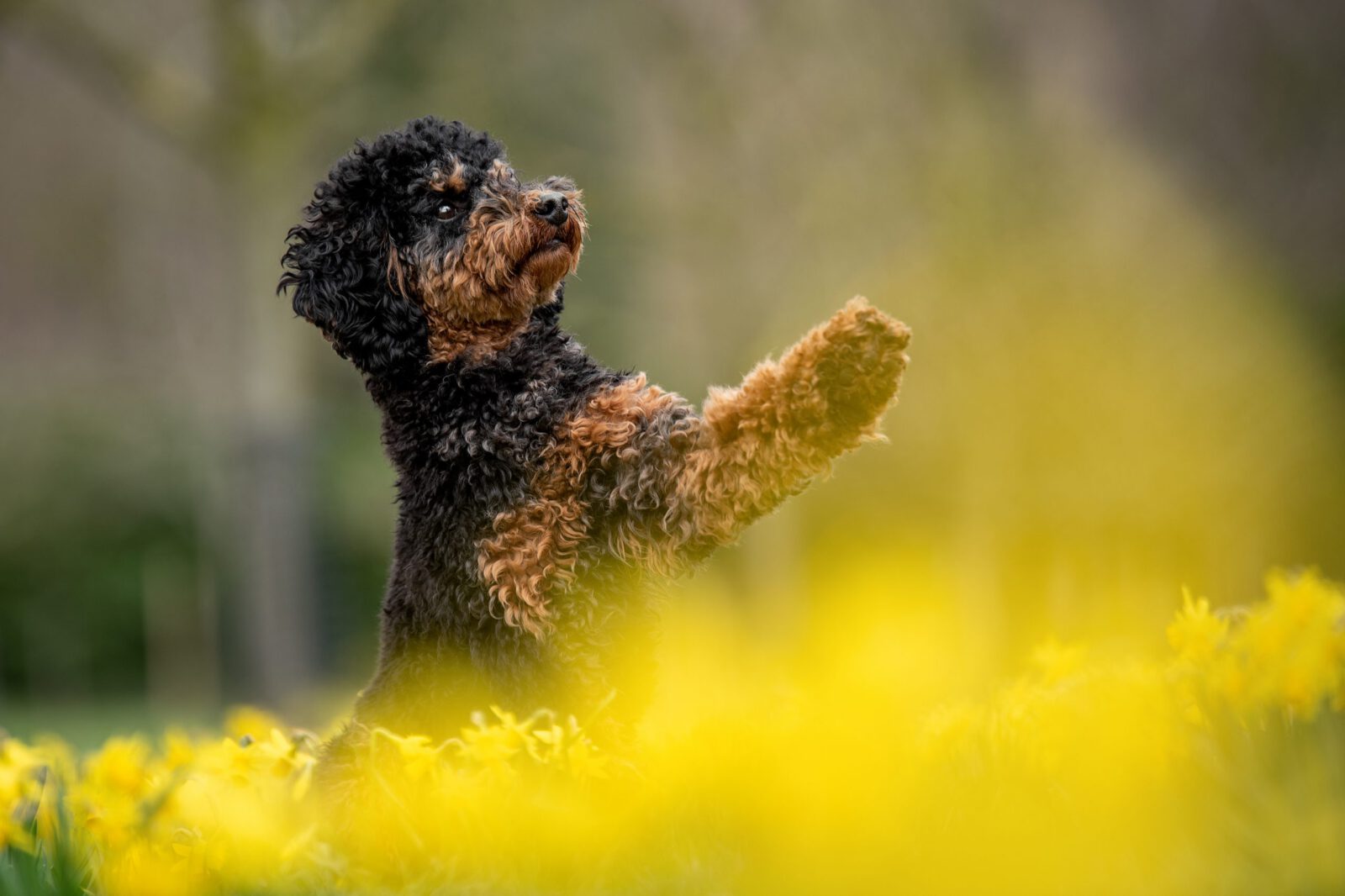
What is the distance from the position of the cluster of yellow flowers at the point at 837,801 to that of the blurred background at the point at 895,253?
4.34 metres

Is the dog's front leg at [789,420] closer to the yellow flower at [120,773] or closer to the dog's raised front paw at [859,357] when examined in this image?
the dog's raised front paw at [859,357]

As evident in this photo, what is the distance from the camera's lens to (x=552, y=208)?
112 inches

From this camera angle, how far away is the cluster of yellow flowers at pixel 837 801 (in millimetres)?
2193

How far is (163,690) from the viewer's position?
1558 centimetres

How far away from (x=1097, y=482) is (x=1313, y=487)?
142 cm

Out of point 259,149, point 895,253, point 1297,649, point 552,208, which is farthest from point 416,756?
point 259,149

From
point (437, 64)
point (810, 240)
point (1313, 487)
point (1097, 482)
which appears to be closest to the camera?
point (1313, 487)

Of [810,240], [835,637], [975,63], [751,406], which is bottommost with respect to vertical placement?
[751,406]

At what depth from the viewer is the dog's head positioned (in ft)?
9.18

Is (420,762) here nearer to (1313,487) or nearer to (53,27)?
(1313,487)

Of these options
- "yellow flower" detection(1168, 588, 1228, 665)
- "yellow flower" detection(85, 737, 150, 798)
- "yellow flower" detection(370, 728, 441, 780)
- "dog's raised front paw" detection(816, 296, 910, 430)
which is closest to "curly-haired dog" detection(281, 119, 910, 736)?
"dog's raised front paw" detection(816, 296, 910, 430)

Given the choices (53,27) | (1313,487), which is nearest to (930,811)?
(1313,487)

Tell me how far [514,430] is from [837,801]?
101 cm

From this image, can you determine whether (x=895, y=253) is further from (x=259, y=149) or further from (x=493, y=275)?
(x=493, y=275)
